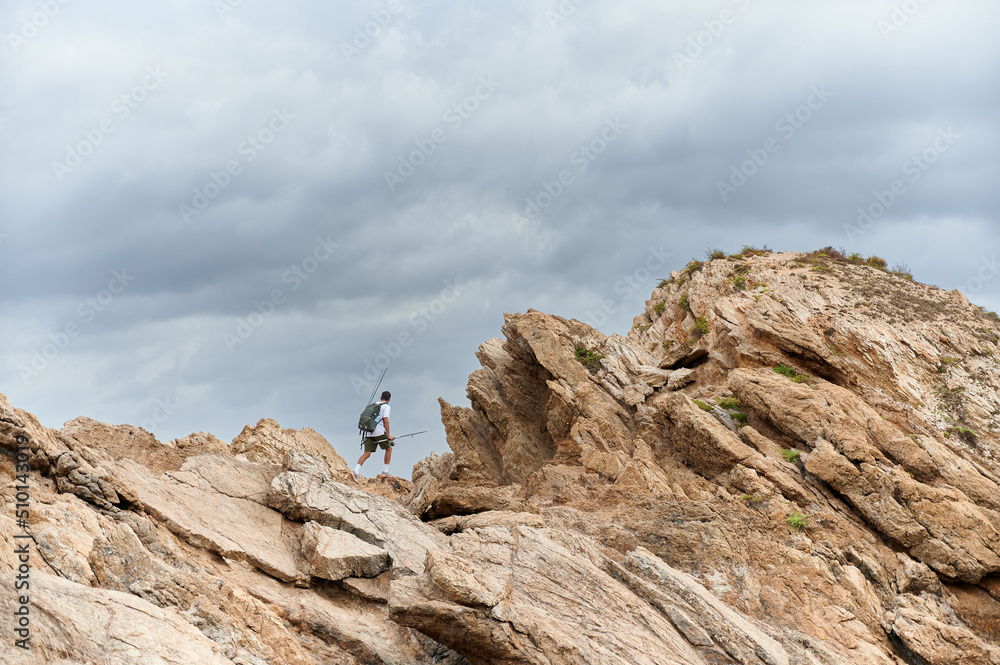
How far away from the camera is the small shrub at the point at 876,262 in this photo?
123ft

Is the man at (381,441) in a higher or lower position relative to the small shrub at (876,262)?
lower

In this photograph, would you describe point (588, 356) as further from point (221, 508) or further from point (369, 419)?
point (221, 508)

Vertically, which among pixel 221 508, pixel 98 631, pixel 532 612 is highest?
pixel 221 508

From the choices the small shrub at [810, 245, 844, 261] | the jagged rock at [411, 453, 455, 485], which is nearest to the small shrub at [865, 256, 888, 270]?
the small shrub at [810, 245, 844, 261]

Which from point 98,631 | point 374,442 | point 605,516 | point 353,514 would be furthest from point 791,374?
point 98,631

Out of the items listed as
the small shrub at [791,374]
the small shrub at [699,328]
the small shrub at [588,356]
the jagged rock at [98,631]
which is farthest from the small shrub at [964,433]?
the jagged rock at [98,631]

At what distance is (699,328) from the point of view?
33125mm

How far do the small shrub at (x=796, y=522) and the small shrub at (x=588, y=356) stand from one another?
1109 centimetres

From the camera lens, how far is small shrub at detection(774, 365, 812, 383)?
26.9 meters

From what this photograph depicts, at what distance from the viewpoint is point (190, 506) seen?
19188 mm

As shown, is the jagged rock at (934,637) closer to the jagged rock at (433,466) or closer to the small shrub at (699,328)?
the small shrub at (699,328)

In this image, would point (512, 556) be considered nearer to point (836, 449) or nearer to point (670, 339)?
point (836, 449)

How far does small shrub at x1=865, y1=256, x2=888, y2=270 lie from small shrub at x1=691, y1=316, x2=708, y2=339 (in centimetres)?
1114

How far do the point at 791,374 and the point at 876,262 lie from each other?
1472cm
